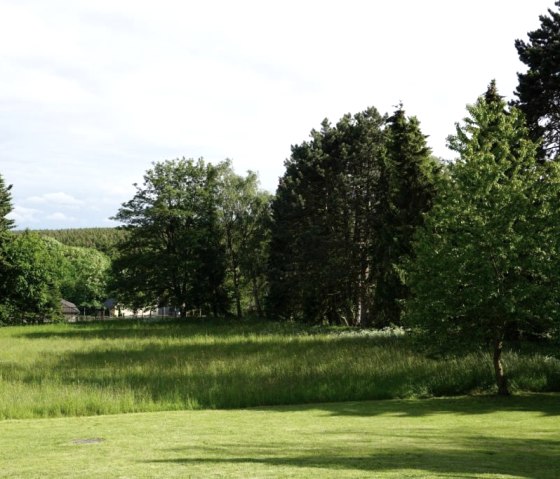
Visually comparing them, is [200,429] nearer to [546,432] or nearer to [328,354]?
[546,432]

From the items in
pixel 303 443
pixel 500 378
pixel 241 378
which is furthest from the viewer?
pixel 241 378

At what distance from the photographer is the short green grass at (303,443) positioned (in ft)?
25.2

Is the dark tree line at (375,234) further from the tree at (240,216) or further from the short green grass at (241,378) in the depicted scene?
the short green grass at (241,378)

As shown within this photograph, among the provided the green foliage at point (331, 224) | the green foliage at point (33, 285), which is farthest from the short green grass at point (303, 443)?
the green foliage at point (33, 285)

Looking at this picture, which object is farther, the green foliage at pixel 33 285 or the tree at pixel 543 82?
the green foliage at pixel 33 285

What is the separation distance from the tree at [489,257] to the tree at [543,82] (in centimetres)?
1124

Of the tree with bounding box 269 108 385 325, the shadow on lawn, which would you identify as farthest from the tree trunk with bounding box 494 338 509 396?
the tree with bounding box 269 108 385 325

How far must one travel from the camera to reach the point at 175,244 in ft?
213

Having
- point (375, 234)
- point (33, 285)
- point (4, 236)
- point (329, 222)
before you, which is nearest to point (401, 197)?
point (375, 234)

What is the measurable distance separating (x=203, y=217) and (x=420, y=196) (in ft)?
120

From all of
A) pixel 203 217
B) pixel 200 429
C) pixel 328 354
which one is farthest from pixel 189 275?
pixel 200 429

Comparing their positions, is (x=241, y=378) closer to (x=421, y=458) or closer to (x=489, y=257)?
(x=489, y=257)

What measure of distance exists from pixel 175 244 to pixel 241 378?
46.3 metres

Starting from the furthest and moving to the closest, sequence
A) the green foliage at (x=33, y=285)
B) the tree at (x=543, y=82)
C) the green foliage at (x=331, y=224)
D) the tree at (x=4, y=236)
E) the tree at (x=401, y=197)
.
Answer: the green foliage at (x=33, y=285) < the tree at (x=4, y=236) < the green foliage at (x=331, y=224) < the tree at (x=401, y=197) < the tree at (x=543, y=82)
